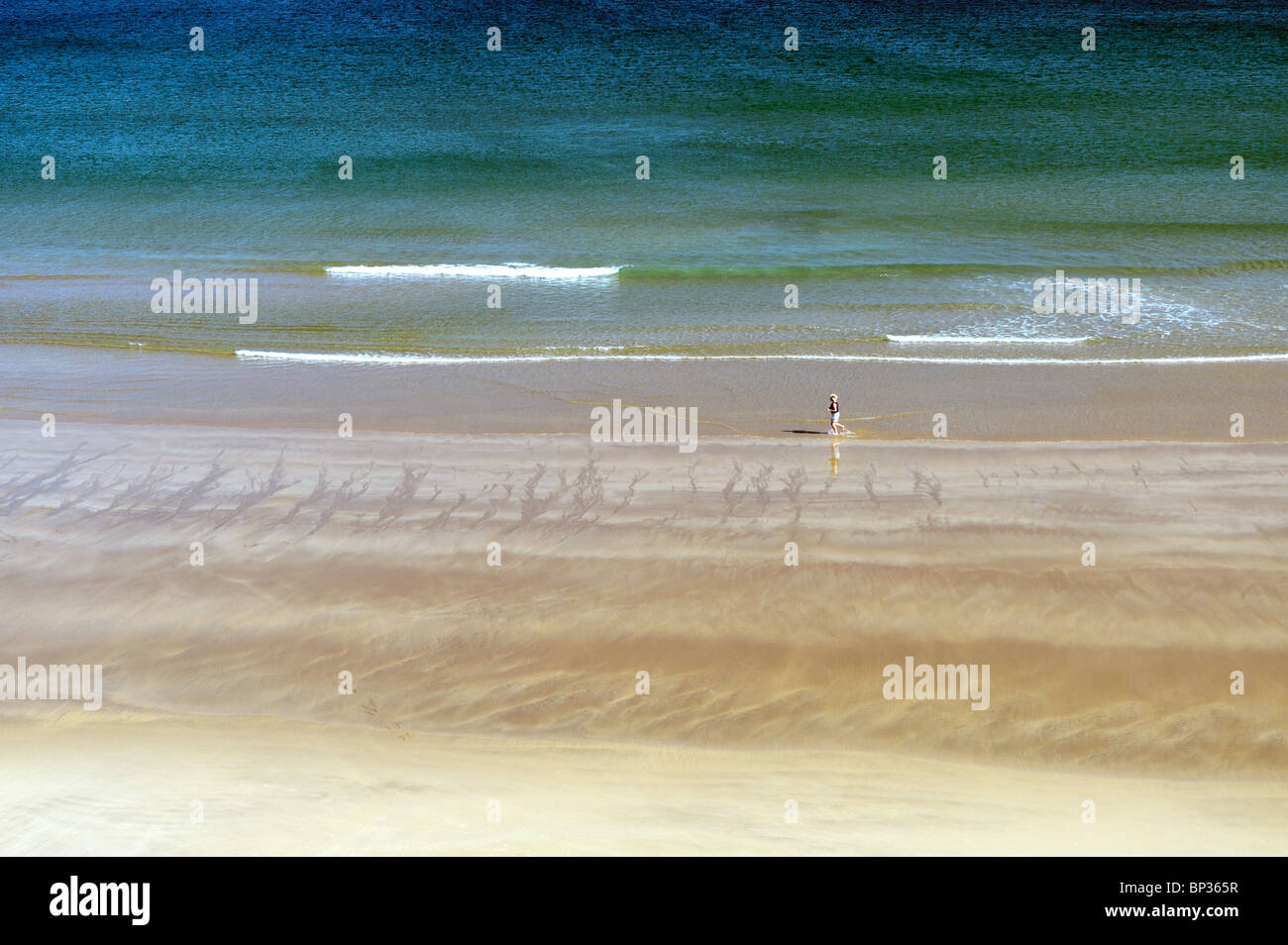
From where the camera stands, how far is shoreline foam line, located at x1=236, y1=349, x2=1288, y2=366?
17.3m

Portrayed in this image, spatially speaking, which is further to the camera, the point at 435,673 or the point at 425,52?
the point at 425,52

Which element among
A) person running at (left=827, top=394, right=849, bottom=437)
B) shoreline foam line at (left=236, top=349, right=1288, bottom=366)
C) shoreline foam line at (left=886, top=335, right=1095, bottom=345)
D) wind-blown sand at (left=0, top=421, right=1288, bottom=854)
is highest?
shoreline foam line at (left=886, top=335, right=1095, bottom=345)

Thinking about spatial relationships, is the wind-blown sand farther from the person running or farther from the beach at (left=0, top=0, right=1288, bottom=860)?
the person running

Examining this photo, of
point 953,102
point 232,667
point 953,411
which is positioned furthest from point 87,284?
point 953,102

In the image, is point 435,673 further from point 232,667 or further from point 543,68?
point 543,68

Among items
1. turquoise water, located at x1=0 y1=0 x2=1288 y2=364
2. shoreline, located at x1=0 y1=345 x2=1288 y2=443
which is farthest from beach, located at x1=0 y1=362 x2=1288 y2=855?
turquoise water, located at x1=0 y1=0 x2=1288 y2=364

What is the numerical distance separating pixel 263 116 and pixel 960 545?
102 ft

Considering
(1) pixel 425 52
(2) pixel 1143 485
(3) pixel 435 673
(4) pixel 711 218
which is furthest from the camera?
(1) pixel 425 52

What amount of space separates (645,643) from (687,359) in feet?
28.5

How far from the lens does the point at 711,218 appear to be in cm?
2547

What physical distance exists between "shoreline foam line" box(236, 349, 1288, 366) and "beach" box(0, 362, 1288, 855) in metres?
3.70

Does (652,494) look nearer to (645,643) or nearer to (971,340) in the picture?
(645,643)

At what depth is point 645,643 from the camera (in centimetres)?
991

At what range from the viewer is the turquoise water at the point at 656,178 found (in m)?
19.7
